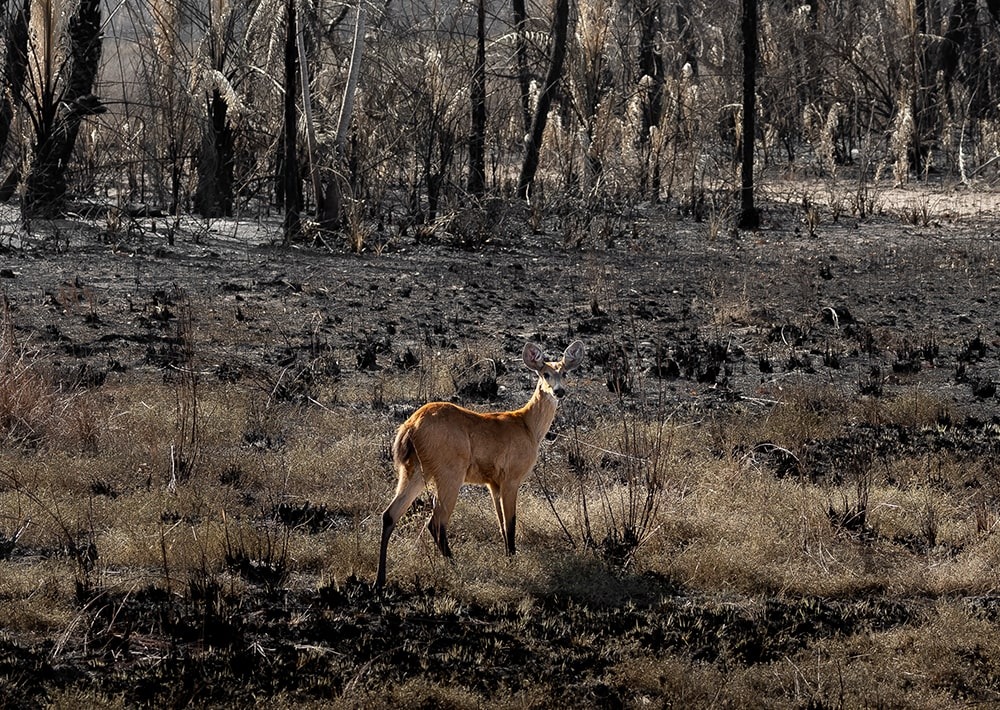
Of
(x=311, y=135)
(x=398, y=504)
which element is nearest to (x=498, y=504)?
(x=398, y=504)

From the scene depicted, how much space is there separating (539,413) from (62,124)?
428 inches

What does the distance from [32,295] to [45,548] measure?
21.3 feet

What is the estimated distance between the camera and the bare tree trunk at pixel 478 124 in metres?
18.0

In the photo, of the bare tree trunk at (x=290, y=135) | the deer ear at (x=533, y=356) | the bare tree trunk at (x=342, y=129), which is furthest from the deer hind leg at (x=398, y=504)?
the bare tree trunk at (x=342, y=129)

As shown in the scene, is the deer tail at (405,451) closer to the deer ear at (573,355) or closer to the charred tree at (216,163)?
the deer ear at (573,355)

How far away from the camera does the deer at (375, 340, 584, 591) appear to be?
6.06 m

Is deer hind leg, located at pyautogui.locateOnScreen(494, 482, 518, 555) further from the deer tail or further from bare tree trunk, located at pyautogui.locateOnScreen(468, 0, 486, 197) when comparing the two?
bare tree trunk, located at pyautogui.locateOnScreen(468, 0, 486, 197)

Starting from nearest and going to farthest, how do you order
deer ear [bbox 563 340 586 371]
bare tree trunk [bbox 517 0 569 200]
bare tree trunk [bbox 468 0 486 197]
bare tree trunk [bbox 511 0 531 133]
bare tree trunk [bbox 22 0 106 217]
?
1. deer ear [bbox 563 340 586 371]
2. bare tree trunk [bbox 22 0 106 217]
3. bare tree trunk [bbox 468 0 486 197]
4. bare tree trunk [bbox 517 0 569 200]
5. bare tree trunk [bbox 511 0 531 133]

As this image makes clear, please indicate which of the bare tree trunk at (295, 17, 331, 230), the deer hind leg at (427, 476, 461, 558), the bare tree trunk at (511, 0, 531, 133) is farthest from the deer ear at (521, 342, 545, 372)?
the bare tree trunk at (511, 0, 531, 133)

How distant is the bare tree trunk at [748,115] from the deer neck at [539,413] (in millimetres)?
11290

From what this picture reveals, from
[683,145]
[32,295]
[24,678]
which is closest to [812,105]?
[683,145]

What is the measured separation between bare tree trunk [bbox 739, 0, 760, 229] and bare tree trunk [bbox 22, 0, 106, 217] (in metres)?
8.21

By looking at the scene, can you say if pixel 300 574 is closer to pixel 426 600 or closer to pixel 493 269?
pixel 426 600

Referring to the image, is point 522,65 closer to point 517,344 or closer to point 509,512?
point 517,344
